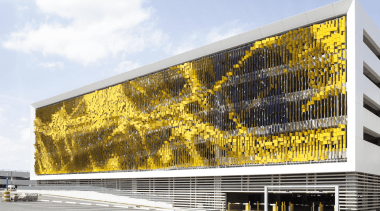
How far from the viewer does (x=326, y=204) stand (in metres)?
34.8

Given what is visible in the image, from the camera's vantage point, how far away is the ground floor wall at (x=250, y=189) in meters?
27.4

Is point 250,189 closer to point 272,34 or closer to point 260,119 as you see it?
point 260,119

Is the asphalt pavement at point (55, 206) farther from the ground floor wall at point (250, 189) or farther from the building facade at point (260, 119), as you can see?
the building facade at point (260, 119)

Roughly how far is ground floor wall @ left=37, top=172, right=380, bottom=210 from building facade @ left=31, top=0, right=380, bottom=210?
0.11 meters

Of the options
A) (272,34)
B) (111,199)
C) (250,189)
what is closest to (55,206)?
(111,199)

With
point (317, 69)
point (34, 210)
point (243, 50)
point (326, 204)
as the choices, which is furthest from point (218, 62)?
point (34, 210)

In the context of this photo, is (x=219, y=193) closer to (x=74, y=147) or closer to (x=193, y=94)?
(x=193, y=94)

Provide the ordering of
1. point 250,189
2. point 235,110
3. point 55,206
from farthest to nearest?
point 55,206 < point 235,110 < point 250,189

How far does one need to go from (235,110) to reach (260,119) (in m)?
Answer: 2.69

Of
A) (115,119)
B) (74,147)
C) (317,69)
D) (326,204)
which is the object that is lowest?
(326,204)

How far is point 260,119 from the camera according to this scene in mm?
32000

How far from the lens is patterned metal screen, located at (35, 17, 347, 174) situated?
93.6ft

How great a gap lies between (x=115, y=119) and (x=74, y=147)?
11151 mm

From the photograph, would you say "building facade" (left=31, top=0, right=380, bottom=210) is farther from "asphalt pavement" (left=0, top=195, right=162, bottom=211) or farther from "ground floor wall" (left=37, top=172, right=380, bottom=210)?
"asphalt pavement" (left=0, top=195, right=162, bottom=211)
